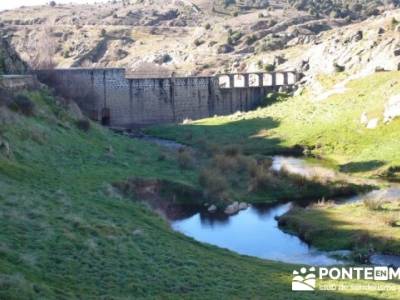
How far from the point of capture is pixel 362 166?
5147cm

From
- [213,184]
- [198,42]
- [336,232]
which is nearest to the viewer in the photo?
[336,232]

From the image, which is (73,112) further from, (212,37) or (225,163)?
(212,37)

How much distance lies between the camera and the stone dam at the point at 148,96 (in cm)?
8112

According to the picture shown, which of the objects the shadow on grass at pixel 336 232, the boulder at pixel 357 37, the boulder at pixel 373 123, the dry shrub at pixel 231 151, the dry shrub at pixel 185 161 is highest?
the boulder at pixel 357 37

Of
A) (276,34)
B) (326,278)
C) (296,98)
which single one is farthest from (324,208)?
(276,34)

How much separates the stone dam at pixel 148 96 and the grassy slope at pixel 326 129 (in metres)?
6.67

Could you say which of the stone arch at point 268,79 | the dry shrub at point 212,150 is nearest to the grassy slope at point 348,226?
the dry shrub at point 212,150

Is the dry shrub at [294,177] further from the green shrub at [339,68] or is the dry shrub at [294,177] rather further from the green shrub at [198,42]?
the green shrub at [198,42]

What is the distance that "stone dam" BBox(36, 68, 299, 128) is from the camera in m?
81.1

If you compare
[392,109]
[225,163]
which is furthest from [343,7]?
[225,163]

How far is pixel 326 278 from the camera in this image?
2311cm

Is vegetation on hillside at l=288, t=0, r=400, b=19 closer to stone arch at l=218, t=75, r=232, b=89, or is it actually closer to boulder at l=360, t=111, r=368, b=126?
stone arch at l=218, t=75, r=232, b=89

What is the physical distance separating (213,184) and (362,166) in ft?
47.8

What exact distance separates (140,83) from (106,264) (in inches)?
2579
